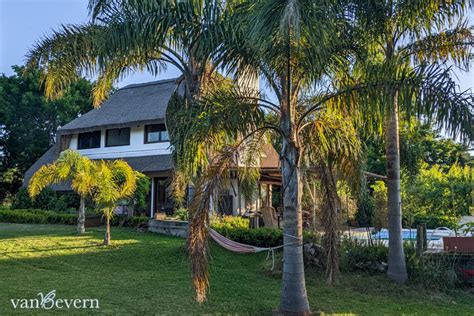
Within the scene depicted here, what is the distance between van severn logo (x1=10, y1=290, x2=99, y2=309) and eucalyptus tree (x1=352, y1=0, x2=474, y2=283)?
5.00 m

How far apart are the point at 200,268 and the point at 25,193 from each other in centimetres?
1684

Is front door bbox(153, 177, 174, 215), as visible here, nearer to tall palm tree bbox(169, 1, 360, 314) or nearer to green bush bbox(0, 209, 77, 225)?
green bush bbox(0, 209, 77, 225)

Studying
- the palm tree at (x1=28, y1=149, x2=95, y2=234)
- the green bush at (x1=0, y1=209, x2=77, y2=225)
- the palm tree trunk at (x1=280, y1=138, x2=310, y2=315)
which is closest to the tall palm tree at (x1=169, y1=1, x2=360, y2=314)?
the palm tree trunk at (x1=280, y1=138, x2=310, y2=315)

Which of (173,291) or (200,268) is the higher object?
(200,268)

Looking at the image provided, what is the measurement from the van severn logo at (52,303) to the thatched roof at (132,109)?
12305 millimetres

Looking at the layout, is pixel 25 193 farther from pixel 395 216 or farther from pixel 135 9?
pixel 395 216

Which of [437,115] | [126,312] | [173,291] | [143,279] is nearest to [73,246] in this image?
[143,279]

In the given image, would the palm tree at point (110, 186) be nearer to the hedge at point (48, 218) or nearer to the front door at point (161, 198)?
the hedge at point (48, 218)

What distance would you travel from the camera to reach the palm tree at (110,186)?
10414 millimetres

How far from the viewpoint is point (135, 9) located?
22.9ft

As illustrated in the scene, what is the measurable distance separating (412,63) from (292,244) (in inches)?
191

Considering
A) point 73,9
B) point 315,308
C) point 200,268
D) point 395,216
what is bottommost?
point 315,308

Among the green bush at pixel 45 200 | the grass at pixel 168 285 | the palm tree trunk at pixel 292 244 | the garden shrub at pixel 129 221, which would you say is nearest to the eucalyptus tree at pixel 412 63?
the grass at pixel 168 285

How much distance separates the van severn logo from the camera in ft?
18.7
